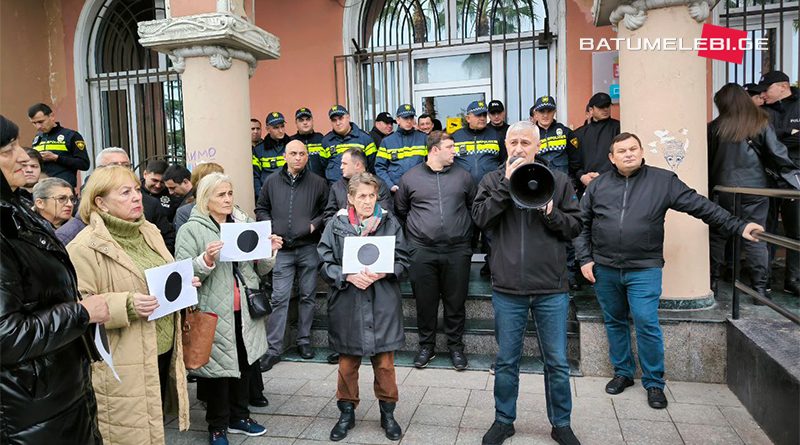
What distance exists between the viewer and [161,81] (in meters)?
9.11

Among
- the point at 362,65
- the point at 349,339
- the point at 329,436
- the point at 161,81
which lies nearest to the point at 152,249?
the point at 349,339

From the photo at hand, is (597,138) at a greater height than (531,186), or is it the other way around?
(597,138)

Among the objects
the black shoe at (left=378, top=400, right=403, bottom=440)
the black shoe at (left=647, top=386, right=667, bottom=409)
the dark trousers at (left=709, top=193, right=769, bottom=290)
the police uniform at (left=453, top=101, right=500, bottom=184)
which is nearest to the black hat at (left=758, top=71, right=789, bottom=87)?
the dark trousers at (left=709, top=193, right=769, bottom=290)

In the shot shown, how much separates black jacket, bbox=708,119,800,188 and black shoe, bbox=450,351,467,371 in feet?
9.59

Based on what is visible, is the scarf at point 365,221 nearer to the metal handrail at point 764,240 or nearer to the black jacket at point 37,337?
the black jacket at point 37,337

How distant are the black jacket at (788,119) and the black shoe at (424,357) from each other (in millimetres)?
4162

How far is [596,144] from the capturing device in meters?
5.82

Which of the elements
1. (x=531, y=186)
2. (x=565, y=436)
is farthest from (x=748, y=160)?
(x=565, y=436)

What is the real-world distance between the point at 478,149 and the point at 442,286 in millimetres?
1694

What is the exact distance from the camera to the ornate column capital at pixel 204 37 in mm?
5148

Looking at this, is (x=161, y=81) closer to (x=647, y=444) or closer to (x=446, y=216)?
(x=446, y=216)

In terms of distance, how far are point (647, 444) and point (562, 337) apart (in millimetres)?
884

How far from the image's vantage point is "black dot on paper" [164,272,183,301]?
2.91 metres

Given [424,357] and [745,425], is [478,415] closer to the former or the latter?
[424,357]
